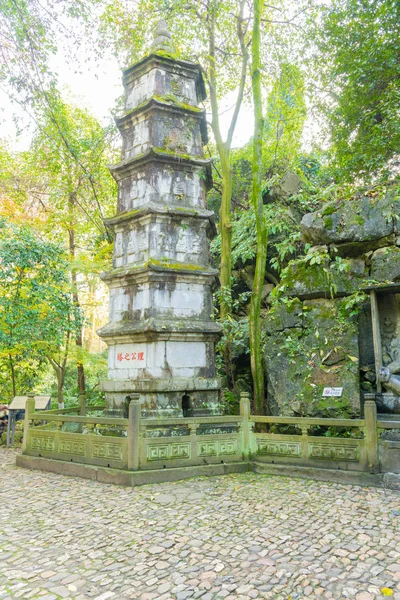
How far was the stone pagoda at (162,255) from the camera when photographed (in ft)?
28.2

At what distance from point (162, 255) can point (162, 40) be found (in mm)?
5487

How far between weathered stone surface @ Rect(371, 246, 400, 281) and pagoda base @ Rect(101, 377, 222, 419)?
4005 mm

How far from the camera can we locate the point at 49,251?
38.5ft

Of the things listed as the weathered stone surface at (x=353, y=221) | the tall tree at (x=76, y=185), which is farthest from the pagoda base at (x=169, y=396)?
the tall tree at (x=76, y=185)

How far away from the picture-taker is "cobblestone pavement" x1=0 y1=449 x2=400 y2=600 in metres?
3.48

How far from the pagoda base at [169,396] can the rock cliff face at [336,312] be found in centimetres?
150

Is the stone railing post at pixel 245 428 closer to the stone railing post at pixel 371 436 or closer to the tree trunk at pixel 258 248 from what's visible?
the tree trunk at pixel 258 248

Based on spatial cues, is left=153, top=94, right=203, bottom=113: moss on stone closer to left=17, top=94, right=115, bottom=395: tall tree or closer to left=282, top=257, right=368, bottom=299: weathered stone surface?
left=282, top=257, right=368, bottom=299: weathered stone surface

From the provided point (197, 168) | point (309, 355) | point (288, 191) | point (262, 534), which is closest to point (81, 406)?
point (309, 355)

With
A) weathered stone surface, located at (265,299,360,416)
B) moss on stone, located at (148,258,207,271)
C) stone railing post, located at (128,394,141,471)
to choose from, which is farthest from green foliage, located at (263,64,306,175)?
stone railing post, located at (128,394,141,471)

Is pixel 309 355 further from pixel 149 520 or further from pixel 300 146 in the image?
pixel 300 146

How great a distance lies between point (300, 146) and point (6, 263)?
11.7m

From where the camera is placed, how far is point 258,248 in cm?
1011

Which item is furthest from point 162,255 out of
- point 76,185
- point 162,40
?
point 76,185
